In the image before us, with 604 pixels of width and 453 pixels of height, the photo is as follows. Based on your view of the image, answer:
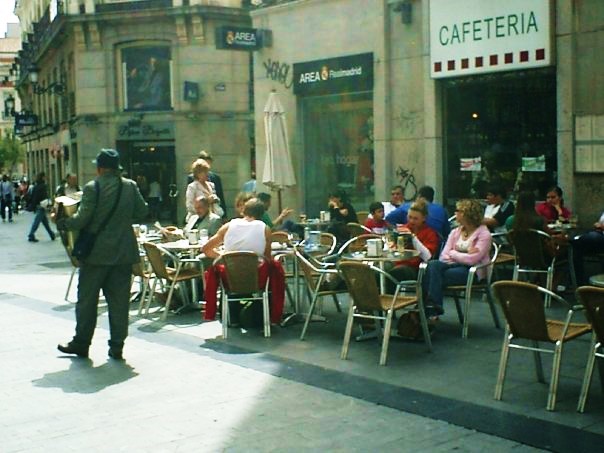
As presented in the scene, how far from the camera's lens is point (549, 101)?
13.3 m

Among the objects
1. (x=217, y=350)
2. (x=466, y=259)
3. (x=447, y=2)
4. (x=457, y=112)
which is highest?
(x=447, y=2)

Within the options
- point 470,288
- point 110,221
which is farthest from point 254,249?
point 470,288

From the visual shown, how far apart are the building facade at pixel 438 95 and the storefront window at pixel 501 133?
0.02 meters

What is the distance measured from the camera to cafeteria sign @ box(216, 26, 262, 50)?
59.2 ft

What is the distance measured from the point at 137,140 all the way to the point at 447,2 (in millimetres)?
17926

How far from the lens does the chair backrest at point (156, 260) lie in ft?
34.2

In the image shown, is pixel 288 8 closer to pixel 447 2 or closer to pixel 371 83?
pixel 371 83

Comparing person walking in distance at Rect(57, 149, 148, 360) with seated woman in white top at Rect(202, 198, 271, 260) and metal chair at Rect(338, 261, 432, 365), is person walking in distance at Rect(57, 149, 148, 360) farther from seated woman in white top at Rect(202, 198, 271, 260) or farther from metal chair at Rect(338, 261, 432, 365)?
metal chair at Rect(338, 261, 432, 365)

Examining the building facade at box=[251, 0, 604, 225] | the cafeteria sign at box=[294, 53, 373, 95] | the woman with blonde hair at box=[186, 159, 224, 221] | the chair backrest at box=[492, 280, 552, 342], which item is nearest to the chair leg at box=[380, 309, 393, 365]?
the chair backrest at box=[492, 280, 552, 342]

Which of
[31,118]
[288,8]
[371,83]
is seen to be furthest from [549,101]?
[31,118]

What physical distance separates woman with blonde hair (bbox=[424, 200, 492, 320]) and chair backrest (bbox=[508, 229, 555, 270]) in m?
1.27

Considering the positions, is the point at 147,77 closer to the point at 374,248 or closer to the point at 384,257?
the point at 374,248

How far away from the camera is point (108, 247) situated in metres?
8.16

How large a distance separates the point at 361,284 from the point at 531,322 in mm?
1874
